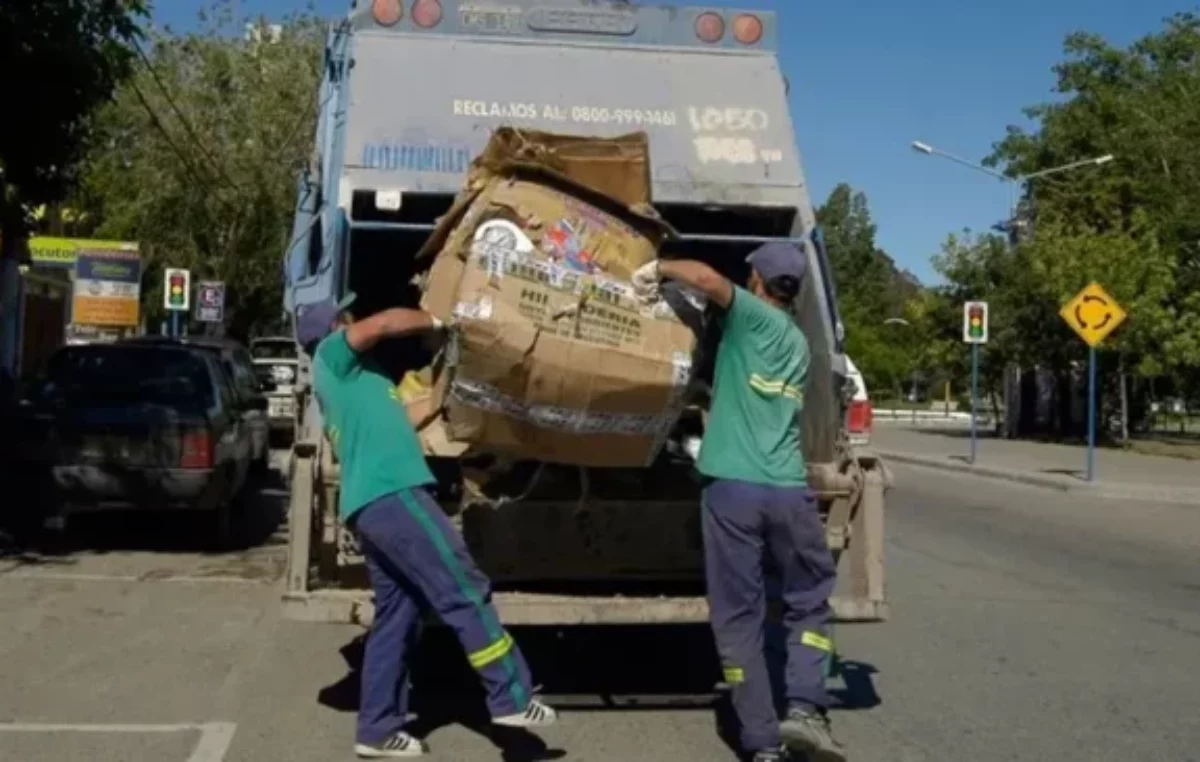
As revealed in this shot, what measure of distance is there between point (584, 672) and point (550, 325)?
9.95 ft

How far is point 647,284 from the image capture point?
6520 mm

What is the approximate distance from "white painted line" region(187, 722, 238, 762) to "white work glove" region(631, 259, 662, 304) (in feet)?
8.42

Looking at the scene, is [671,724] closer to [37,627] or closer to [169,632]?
[169,632]

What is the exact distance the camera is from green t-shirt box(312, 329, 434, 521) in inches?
261

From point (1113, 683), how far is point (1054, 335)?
108 feet

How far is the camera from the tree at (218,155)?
36.5 metres

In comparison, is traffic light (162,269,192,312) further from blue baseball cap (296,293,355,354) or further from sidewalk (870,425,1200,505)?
blue baseball cap (296,293,355,354)

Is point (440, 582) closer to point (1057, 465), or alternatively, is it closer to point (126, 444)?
point (126, 444)

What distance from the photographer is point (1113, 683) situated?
8.97 metres

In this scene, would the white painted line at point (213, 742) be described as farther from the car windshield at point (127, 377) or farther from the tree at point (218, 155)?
the tree at point (218, 155)

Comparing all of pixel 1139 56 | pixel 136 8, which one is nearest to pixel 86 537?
pixel 136 8

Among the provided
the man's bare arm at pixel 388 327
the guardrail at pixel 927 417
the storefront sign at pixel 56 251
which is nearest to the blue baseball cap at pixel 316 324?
the man's bare arm at pixel 388 327

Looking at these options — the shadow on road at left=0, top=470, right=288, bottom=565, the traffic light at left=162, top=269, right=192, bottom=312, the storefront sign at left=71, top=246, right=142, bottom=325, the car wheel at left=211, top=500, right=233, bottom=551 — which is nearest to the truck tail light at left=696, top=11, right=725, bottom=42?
the car wheel at left=211, top=500, right=233, bottom=551

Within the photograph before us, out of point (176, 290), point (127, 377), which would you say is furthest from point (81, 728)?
point (176, 290)
